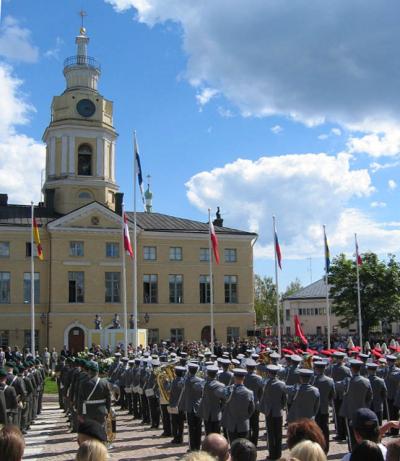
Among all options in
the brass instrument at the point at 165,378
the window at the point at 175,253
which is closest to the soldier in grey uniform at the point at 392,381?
the brass instrument at the point at 165,378

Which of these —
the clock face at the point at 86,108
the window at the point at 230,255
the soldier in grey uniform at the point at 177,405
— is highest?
the clock face at the point at 86,108

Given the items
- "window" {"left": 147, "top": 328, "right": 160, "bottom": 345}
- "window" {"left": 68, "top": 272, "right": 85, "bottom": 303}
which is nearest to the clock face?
"window" {"left": 68, "top": 272, "right": 85, "bottom": 303}

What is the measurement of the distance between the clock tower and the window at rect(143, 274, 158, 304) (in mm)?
6518

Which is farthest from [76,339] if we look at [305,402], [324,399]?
[305,402]

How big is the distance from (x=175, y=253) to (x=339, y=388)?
3642 centimetres

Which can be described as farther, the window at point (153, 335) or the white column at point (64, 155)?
the white column at point (64, 155)

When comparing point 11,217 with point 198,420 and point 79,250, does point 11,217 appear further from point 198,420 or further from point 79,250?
point 198,420

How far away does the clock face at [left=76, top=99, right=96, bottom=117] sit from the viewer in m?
52.3

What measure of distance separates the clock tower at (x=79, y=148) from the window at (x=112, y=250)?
3799mm

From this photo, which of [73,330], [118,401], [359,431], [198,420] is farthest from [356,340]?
[359,431]

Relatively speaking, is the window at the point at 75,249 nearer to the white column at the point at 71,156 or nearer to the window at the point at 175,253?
the white column at the point at 71,156

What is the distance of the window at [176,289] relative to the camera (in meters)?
51.4

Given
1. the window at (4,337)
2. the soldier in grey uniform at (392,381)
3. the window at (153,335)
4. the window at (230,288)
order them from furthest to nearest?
the window at (230,288) < the window at (153,335) < the window at (4,337) < the soldier in grey uniform at (392,381)

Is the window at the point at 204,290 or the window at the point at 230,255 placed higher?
the window at the point at 230,255
